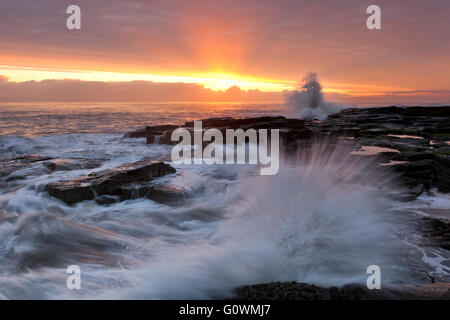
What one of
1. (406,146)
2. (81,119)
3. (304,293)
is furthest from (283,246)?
(81,119)

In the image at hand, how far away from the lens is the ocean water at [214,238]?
9.96 ft

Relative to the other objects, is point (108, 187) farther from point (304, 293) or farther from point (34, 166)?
point (304, 293)

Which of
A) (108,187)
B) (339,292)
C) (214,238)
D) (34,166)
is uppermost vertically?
(34,166)

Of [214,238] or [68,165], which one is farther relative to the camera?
[68,165]

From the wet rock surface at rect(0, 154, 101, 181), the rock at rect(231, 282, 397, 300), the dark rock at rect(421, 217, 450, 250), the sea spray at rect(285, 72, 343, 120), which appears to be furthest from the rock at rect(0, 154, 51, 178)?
the sea spray at rect(285, 72, 343, 120)

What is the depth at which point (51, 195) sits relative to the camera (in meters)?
5.71

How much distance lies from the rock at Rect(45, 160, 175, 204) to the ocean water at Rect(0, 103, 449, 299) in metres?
0.20

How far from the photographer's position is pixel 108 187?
583 cm

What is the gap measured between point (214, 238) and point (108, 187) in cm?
279

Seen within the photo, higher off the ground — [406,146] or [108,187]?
[406,146]

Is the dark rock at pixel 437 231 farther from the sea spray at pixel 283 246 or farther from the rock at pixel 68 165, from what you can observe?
the rock at pixel 68 165
